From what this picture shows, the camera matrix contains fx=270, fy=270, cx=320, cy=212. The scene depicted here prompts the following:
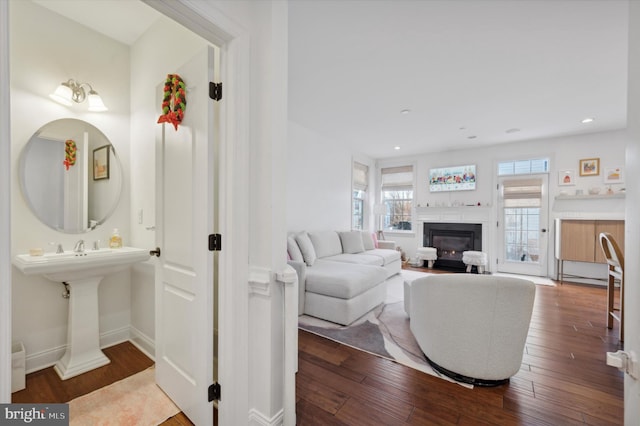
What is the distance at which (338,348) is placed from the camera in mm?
2430

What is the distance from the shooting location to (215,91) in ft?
4.84

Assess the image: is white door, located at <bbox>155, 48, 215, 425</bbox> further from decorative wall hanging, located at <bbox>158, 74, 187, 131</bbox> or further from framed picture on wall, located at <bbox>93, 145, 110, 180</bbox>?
framed picture on wall, located at <bbox>93, 145, 110, 180</bbox>

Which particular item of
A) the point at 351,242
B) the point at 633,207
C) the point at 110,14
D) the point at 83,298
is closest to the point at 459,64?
the point at 633,207

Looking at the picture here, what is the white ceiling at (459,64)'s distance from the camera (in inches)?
80.3

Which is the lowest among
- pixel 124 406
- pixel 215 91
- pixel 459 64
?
pixel 124 406

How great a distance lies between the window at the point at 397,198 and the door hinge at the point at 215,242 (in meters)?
5.56

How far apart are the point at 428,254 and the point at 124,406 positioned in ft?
18.5

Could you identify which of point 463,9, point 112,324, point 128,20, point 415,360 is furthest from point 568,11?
point 112,324

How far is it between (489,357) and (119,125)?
11.8 feet

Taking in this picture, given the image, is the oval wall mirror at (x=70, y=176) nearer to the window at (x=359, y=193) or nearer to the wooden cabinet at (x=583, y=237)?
the window at (x=359, y=193)

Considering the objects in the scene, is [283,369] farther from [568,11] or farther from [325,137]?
[325,137]

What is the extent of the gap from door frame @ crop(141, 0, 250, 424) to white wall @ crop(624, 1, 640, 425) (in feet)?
5.47

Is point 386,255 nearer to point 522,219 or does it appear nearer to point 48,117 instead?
point 522,219


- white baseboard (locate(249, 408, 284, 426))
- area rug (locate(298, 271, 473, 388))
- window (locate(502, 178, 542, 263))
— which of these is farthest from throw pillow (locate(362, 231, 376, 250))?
white baseboard (locate(249, 408, 284, 426))
